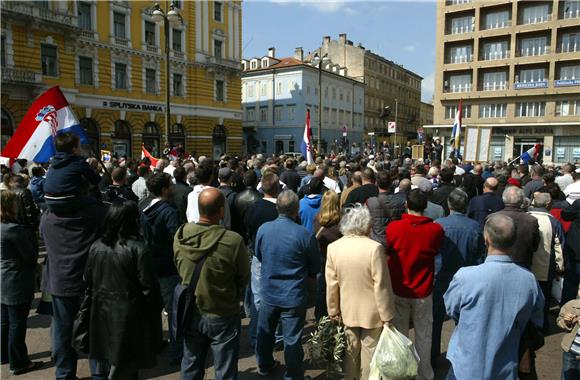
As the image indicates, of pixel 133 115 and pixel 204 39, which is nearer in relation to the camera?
pixel 133 115

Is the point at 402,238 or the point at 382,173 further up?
the point at 382,173

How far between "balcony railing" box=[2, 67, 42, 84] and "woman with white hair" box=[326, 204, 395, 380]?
26.2 m

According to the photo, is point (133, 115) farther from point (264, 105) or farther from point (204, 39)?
point (264, 105)

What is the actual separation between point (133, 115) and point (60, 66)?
6.19 meters

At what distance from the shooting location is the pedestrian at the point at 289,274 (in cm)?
401

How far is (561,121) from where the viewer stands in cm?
4131

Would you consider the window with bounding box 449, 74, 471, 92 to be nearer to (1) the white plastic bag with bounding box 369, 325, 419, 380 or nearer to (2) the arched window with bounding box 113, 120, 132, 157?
(2) the arched window with bounding box 113, 120, 132, 157

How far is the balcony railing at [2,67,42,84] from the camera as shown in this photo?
77.6 feet

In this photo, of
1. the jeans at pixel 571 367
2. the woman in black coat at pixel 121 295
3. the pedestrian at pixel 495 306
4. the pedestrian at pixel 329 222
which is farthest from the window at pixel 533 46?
the woman in black coat at pixel 121 295

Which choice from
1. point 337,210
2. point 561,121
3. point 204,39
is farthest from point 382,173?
point 561,121

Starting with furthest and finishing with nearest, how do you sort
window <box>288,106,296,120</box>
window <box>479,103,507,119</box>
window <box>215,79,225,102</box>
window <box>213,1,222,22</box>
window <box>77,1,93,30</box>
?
window <box>288,106,296,120</box> → window <box>479,103,507,119</box> → window <box>215,79,225,102</box> → window <box>213,1,222,22</box> → window <box>77,1,93,30</box>

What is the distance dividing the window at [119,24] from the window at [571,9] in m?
40.2

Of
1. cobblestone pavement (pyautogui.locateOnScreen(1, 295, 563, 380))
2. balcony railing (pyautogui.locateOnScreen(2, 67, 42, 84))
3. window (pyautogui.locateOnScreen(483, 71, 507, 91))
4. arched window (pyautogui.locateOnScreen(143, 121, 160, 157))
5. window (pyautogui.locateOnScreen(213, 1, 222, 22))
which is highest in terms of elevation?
window (pyautogui.locateOnScreen(213, 1, 222, 22))

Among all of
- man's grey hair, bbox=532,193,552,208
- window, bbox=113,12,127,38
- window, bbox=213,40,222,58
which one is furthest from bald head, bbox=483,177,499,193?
window, bbox=213,40,222,58
